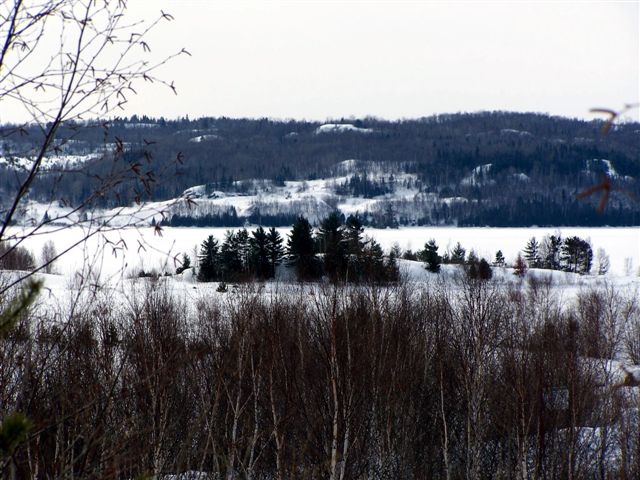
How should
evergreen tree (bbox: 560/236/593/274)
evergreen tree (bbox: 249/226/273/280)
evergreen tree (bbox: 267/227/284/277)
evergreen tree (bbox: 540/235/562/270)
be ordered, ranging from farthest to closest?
evergreen tree (bbox: 540/235/562/270) → evergreen tree (bbox: 560/236/593/274) → evergreen tree (bbox: 267/227/284/277) → evergreen tree (bbox: 249/226/273/280)

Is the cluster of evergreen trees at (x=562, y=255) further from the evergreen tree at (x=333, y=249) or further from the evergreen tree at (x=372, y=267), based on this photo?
the evergreen tree at (x=372, y=267)

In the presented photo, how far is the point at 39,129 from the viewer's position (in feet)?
10.5

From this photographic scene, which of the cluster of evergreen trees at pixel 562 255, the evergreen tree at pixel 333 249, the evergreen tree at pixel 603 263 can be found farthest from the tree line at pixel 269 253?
the evergreen tree at pixel 603 263

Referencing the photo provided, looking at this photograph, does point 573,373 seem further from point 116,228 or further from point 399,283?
point 116,228

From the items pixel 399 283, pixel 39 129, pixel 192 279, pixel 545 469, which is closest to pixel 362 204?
pixel 192 279

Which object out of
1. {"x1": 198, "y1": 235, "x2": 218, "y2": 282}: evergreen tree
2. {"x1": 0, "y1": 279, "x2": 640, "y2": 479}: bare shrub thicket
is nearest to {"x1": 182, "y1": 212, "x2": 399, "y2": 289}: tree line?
{"x1": 198, "y1": 235, "x2": 218, "y2": 282}: evergreen tree

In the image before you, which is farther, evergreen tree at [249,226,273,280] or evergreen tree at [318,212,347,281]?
evergreen tree at [249,226,273,280]

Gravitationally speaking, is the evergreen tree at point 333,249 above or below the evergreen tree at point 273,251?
above

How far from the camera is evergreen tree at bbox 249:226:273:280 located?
155 ft

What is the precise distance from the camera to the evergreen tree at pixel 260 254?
155ft

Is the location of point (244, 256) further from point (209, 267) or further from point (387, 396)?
point (387, 396)

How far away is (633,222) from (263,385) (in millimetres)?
159254

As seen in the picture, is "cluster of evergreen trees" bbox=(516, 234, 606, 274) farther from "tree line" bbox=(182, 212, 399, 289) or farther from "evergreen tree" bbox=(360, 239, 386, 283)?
"evergreen tree" bbox=(360, 239, 386, 283)

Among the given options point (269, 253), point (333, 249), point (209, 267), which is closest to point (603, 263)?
point (269, 253)
